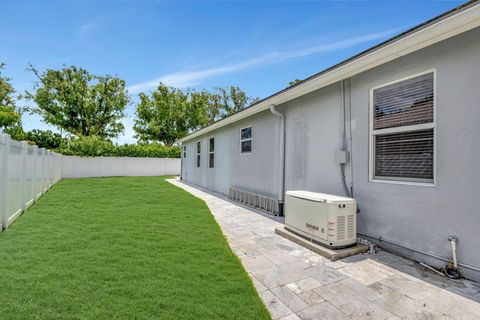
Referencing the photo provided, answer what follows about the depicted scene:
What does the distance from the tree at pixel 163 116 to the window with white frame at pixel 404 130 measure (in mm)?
25581

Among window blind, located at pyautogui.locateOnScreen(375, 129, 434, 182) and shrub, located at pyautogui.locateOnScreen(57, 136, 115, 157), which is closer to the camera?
window blind, located at pyautogui.locateOnScreen(375, 129, 434, 182)

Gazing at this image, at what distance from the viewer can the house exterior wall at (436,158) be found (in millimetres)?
2689

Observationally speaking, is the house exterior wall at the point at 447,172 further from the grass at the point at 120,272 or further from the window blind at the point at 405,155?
the grass at the point at 120,272

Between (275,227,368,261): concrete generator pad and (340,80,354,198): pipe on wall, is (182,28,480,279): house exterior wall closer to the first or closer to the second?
(340,80,354,198): pipe on wall

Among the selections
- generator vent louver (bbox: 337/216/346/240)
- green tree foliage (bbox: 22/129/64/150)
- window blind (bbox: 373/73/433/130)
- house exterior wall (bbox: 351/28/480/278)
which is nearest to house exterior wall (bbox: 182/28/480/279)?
house exterior wall (bbox: 351/28/480/278)

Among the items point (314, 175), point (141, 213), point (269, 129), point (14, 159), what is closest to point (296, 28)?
point (269, 129)

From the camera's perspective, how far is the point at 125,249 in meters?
3.44

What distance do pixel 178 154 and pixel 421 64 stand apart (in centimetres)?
2030

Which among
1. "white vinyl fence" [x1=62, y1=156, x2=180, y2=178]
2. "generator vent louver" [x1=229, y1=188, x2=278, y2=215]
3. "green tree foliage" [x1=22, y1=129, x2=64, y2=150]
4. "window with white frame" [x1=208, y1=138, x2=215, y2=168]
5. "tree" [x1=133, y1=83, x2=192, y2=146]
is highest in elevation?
"tree" [x1=133, y1=83, x2=192, y2=146]

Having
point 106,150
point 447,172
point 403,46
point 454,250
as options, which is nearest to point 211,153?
point 403,46

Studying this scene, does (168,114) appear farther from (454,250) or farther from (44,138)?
(454,250)

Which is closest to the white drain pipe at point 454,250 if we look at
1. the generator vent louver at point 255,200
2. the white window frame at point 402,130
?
the white window frame at point 402,130

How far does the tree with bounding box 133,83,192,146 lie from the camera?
89.1ft

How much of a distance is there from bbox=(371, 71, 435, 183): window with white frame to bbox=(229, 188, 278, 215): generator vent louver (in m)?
2.98
